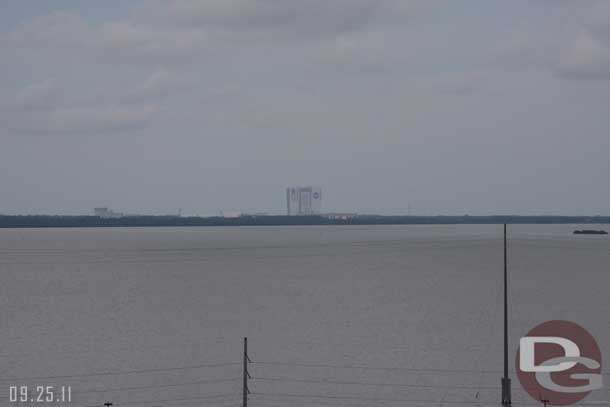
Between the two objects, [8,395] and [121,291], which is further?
[121,291]

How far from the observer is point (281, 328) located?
52.9 m

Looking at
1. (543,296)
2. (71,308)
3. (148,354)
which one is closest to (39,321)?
(71,308)

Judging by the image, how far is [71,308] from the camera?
66312 mm

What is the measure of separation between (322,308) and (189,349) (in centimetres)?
2176

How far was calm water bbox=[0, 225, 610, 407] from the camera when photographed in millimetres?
35031

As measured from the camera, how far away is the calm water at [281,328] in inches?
1379

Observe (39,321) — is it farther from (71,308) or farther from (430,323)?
(430,323)

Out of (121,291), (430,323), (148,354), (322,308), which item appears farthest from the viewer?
(121,291)

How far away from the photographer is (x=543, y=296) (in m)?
74.6

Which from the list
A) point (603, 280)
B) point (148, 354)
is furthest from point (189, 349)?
point (603, 280)

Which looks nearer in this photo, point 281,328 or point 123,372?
Result: point 123,372

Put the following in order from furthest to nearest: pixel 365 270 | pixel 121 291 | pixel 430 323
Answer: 1. pixel 365 270
2. pixel 121 291
3. pixel 430 323

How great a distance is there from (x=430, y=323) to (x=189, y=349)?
63.1ft

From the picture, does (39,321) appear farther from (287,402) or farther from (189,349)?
(287,402)
